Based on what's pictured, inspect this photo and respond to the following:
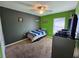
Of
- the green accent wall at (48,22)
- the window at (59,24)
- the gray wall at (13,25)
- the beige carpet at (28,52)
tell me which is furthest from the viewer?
the green accent wall at (48,22)

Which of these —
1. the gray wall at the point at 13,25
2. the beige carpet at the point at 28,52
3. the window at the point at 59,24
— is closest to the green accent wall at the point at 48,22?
the window at the point at 59,24

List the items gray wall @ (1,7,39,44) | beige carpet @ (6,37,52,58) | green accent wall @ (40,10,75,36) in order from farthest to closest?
green accent wall @ (40,10,75,36)
gray wall @ (1,7,39,44)
beige carpet @ (6,37,52,58)

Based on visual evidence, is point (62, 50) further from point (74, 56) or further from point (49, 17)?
point (49, 17)

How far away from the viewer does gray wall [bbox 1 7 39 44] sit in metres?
3.82

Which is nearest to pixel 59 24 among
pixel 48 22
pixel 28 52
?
pixel 48 22

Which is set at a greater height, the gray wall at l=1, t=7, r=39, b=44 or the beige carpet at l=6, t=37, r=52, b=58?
the gray wall at l=1, t=7, r=39, b=44

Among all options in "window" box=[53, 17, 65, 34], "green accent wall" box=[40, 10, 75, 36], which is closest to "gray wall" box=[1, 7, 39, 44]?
"green accent wall" box=[40, 10, 75, 36]

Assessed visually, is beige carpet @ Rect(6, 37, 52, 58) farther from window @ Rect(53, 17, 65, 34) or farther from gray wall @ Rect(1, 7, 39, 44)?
window @ Rect(53, 17, 65, 34)

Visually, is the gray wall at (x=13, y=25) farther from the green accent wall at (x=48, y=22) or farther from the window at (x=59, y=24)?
the window at (x=59, y=24)

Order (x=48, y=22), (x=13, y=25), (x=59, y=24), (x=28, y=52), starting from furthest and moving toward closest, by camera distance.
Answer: (x=48, y=22) → (x=59, y=24) → (x=13, y=25) → (x=28, y=52)

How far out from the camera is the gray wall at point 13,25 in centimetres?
382

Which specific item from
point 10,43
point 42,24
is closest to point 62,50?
point 10,43

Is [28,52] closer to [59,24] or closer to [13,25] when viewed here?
[13,25]

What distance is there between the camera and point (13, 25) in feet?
14.3
